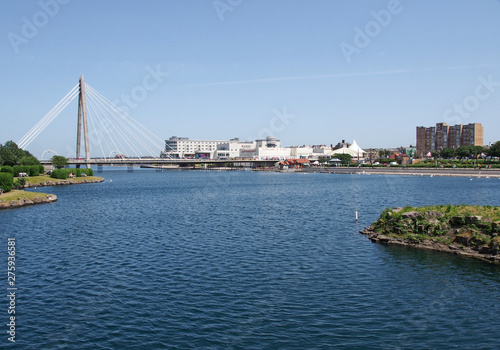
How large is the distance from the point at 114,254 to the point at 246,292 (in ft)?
39.1

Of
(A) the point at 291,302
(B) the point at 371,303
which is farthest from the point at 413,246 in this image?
(A) the point at 291,302

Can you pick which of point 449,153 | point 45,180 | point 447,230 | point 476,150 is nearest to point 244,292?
point 447,230

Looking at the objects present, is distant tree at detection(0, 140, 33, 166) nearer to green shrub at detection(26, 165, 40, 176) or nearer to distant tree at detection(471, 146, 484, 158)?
green shrub at detection(26, 165, 40, 176)

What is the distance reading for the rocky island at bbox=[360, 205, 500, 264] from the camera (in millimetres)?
25219

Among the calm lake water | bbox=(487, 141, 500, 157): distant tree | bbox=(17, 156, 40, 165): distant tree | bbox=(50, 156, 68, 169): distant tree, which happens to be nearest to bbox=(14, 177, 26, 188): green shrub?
bbox=(17, 156, 40, 165): distant tree

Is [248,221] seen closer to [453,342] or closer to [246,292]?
[246,292]

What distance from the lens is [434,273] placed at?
2211 centimetres

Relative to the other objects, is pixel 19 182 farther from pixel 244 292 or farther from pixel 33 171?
pixel 244 292

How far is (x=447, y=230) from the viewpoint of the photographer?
27.7 metres

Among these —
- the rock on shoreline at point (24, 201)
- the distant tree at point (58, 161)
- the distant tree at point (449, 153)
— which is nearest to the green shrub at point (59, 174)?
the distant tree at point (58, 161)

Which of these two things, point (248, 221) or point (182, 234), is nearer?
point (182, 234)
